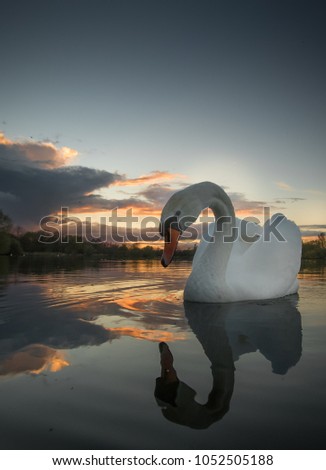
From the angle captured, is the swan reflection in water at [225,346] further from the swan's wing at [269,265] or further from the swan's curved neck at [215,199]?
the swan's curved neck at [215,199]

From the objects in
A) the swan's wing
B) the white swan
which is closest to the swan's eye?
the white swan

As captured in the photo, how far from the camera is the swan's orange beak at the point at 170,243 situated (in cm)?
510

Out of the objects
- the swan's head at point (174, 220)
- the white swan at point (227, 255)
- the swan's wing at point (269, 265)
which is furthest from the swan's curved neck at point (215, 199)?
the swan's wing at point (269, 265)

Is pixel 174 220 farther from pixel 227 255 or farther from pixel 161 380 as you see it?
pixel 161 380

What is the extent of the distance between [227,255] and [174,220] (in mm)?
1791

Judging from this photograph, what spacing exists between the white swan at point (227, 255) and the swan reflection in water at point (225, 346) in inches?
9.9

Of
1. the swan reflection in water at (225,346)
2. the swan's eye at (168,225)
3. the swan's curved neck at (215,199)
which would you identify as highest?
the swan's curved neck at (215,199)

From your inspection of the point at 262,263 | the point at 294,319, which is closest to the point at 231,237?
the point at 262,263

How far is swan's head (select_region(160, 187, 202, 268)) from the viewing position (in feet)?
16.6

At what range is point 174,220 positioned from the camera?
509 centimetres

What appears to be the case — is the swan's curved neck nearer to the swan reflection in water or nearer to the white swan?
the white swan

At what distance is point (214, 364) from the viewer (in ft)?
10.2

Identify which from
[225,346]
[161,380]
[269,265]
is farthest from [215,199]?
[161,380]
